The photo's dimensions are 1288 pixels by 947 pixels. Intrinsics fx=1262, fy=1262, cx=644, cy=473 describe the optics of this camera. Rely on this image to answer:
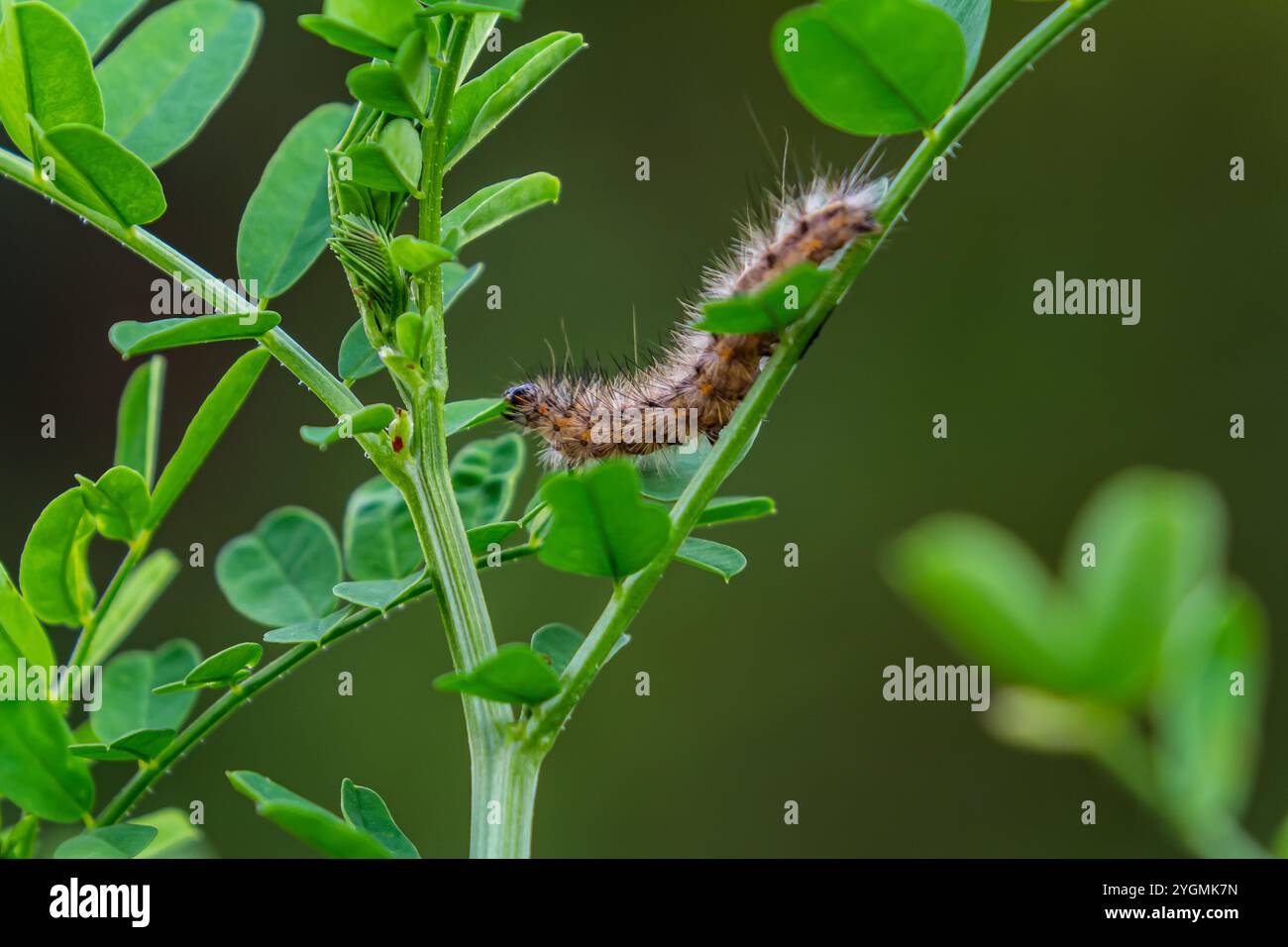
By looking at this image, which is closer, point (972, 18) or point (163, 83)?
point (972, 18)

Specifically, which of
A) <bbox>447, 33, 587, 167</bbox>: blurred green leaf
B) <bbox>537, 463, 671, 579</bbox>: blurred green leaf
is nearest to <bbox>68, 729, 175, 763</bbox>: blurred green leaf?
<bbox>537, 463, 671, 579</bbox>: blurred green leaf

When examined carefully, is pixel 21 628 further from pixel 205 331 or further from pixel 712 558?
pixel 712 558

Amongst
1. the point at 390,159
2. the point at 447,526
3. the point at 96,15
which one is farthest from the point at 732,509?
the point at 96,15

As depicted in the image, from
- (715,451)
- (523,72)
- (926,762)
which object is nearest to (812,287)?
(715,451)

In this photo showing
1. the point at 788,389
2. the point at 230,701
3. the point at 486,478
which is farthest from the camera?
the point at 788,389

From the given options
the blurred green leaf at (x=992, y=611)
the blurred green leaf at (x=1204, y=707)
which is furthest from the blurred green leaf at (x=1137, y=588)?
the blurred green leaf at (x=1204, y=707)

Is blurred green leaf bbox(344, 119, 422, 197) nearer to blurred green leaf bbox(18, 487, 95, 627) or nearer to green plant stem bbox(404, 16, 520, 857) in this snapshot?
green plant stem bbox(404, 16, 520, 857)
